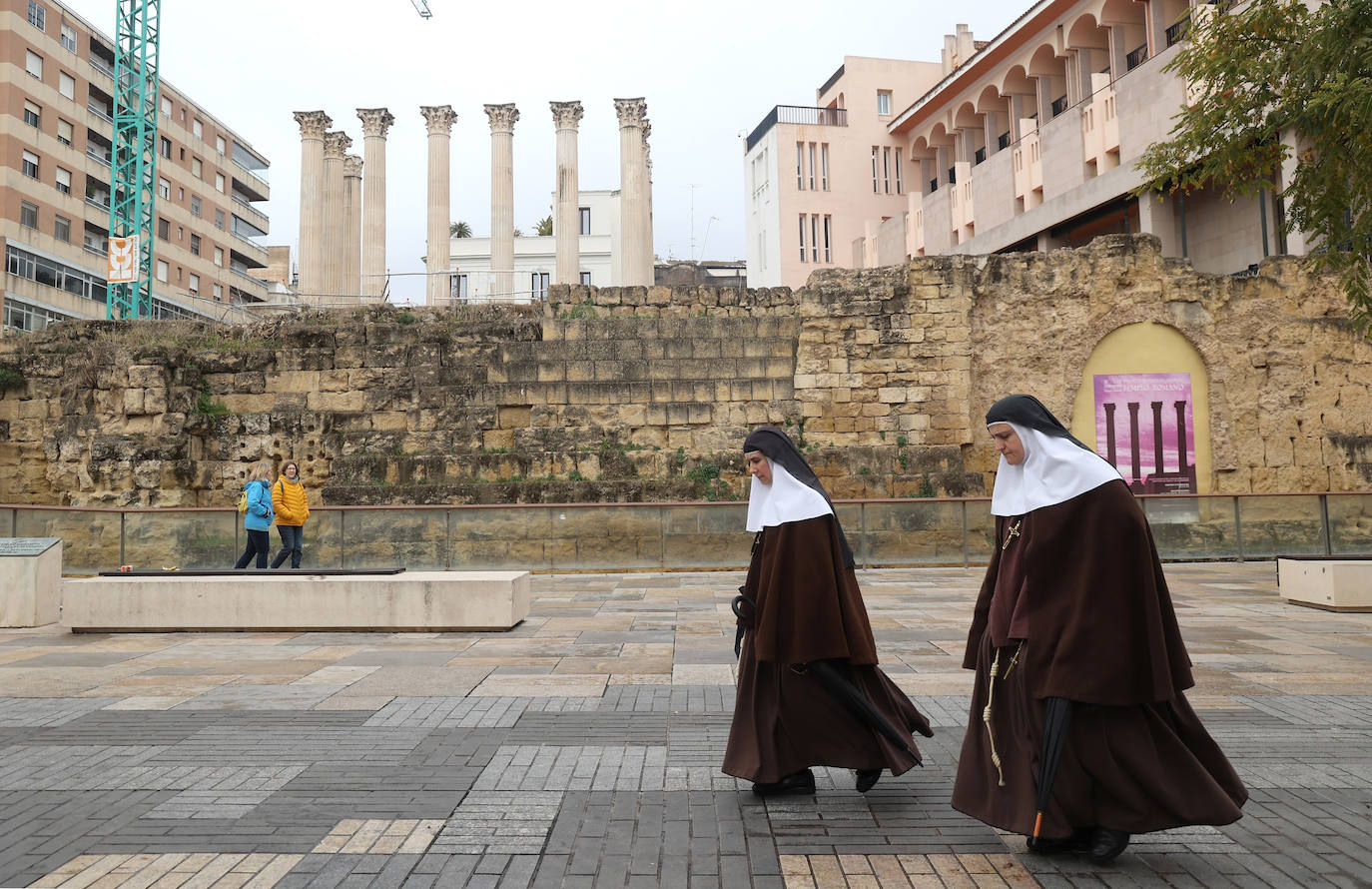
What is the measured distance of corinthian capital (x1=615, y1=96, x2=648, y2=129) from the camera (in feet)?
103

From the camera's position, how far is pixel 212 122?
184 feet

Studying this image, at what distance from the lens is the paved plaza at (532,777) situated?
3.34 meters

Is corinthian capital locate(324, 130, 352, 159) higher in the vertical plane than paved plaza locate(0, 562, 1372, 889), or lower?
higher

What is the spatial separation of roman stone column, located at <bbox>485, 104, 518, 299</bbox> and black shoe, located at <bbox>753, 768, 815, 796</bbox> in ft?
99.0

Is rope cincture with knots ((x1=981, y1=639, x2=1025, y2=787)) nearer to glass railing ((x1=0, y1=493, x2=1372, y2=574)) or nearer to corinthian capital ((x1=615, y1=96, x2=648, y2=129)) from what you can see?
glass railing ((x1=0, y1=493, x2=1372, y2=574))

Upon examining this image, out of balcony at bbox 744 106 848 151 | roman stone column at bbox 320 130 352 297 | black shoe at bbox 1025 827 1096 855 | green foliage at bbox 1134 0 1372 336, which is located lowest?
black shoe at bbox 1025 827 1096 855

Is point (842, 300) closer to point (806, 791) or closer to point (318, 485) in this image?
point (318, 485)

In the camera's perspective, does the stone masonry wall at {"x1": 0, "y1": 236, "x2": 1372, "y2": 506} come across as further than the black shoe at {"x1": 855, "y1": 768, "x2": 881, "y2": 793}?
Yes

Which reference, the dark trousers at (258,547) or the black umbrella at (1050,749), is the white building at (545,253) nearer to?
the dark trousers at (258,547)

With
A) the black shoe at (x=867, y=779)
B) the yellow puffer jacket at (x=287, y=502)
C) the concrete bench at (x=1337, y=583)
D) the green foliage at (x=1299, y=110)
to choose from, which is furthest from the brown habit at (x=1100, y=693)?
the yellow puffer jacket at (x=287, y=502)

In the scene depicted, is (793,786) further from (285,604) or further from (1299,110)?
(1299,110)

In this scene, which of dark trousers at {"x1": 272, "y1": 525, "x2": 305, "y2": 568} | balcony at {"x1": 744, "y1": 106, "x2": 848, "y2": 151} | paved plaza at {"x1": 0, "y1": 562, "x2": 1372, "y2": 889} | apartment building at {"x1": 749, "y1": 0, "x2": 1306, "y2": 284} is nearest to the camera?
paved plaza at {"x1": 0, "y1": 562, "x2": 1372, "y2": 889}

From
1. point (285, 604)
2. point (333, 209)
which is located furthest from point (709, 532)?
point (333, 209)

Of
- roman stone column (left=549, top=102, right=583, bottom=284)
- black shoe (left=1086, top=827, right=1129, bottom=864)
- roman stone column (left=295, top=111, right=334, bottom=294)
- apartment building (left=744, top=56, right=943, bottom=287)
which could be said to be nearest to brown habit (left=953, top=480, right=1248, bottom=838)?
black shoe (left=1086, top=827, right=1129, bottom=864)
